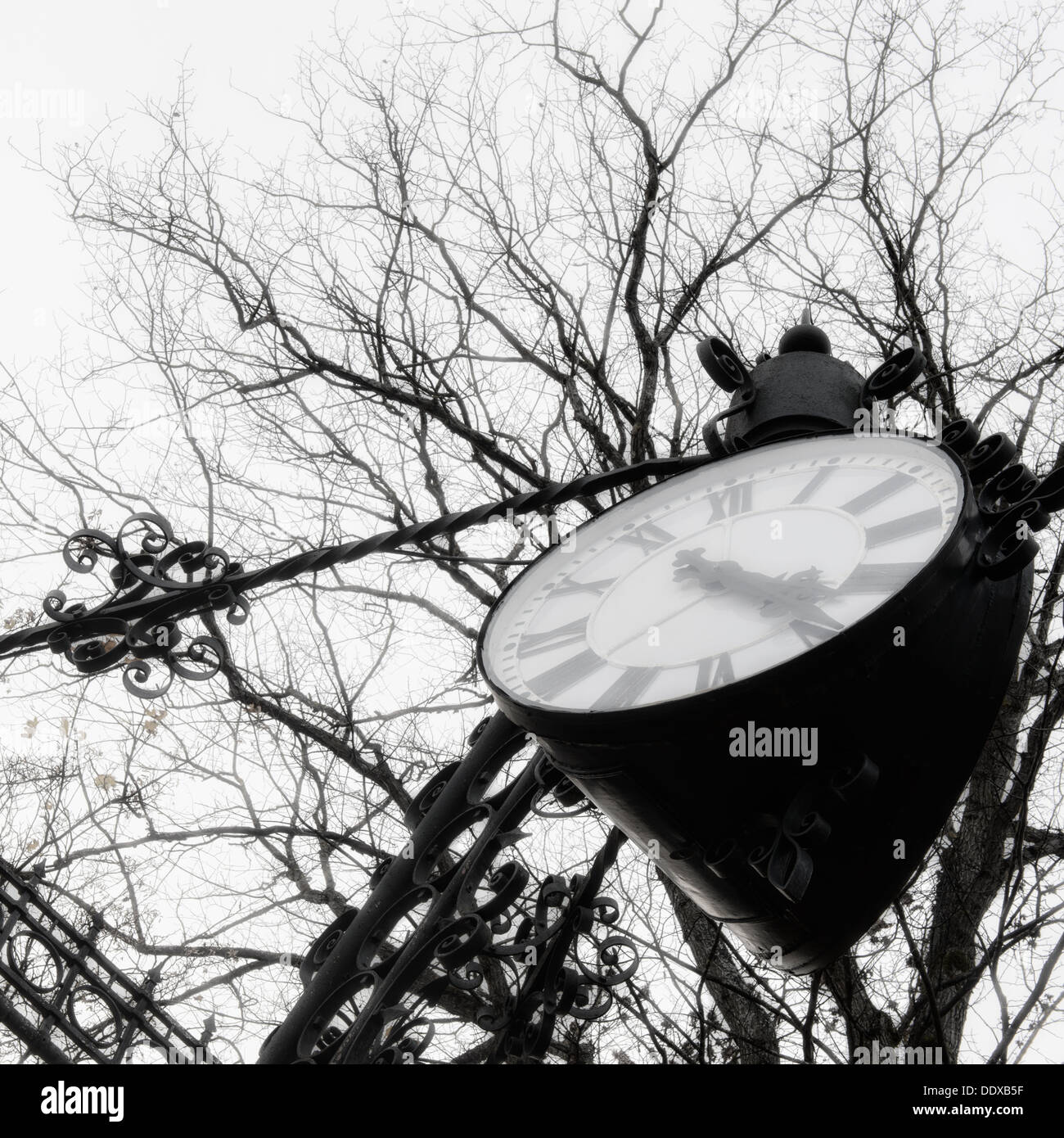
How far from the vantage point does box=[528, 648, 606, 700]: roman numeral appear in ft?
5.58

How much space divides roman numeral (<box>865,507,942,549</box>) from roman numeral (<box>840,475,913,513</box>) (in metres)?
0.07

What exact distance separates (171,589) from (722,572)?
126 centimetres

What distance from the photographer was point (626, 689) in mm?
1616

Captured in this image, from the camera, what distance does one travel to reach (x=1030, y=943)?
4.47 metres

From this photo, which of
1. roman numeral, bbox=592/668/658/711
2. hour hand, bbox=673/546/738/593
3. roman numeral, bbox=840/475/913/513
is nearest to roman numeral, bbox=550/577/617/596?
hour hand, bbox=673/546/738/593

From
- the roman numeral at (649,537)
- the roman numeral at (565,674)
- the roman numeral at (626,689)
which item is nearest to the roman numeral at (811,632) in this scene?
the roman numeral at (626,689)

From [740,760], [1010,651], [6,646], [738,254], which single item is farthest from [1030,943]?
[738,254]

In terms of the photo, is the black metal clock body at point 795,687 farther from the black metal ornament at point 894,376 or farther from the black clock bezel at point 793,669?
the black metal ornament at point 894,376

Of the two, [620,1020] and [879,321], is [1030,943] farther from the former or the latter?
[879,321]

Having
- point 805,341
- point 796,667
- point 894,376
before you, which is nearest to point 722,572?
point 796,667

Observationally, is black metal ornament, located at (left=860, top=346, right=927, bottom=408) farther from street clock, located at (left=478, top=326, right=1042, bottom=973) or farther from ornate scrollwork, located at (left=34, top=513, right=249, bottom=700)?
ornate scrollwork, located at (left=34, top=513, right=249, bottom=700)

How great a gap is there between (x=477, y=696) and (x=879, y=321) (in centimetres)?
361
